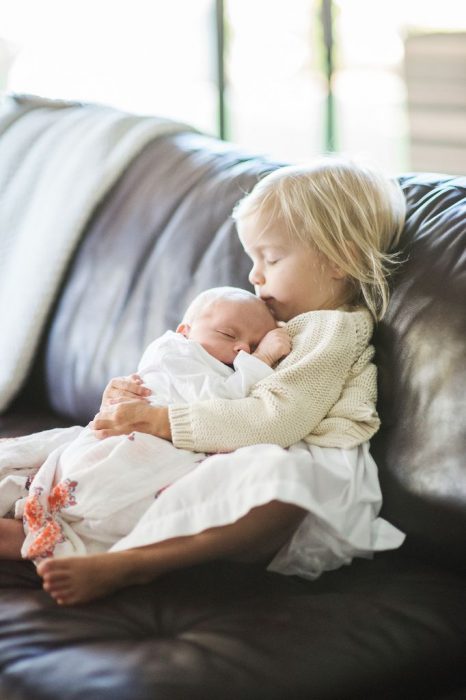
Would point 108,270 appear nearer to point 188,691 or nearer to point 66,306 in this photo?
point 66,306

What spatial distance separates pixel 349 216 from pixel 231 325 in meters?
0.27

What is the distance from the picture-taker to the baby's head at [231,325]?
1.60m

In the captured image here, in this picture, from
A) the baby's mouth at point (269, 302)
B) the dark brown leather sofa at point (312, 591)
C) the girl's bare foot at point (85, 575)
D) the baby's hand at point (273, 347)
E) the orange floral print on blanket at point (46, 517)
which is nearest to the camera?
the dark brown leather sofa at point (312, 591)

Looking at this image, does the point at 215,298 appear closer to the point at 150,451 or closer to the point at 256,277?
the point at 256,277

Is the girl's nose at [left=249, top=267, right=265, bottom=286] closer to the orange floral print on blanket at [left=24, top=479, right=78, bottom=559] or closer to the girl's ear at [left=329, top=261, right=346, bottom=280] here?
the girl's ear at [left=329, top=261, right=346, bottom=280]

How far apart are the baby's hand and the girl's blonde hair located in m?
0.16

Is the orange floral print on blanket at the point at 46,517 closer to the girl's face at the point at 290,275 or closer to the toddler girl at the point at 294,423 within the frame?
the toddler girl at the point at 294,423

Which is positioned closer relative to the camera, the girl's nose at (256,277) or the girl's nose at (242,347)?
the girl's nose at (242,347)

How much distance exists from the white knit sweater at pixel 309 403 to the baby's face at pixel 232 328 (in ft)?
0.25

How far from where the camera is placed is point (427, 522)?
142cm

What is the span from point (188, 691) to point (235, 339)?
2.20 ft

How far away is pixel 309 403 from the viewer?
1472mm

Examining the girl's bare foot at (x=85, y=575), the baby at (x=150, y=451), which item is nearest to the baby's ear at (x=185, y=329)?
the baby at (x=150, y=451)

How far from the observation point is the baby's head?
5.25ft
